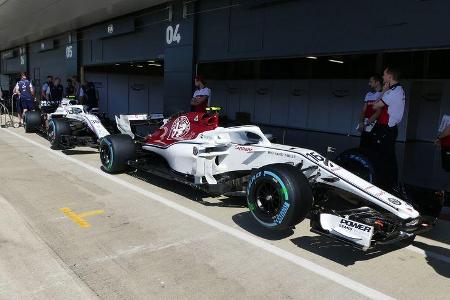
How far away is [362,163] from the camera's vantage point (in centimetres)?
535

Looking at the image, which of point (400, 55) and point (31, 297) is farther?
point (400, 55)

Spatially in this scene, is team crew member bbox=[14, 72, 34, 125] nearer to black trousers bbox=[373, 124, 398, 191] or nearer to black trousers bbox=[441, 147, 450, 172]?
black trousers bbox=[373, 124, 398, 191]

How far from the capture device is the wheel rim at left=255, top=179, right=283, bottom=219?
4.33m

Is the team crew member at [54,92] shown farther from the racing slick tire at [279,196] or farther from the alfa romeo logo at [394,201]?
the alfa romeo logo at [394,201]

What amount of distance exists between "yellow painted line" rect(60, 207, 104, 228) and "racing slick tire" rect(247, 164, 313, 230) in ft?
6.23

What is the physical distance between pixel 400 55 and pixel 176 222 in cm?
916

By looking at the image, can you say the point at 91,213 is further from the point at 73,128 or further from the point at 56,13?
the point at 56,13

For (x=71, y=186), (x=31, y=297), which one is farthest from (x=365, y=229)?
(x=71, y=186)

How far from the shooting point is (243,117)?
1622 centimetres

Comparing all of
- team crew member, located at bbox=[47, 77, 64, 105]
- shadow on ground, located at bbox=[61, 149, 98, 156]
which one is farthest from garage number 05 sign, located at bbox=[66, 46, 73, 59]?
shadow on ground, located at bbox=[61, 149, 98, 156]

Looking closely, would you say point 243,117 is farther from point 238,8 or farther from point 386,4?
point 386,4

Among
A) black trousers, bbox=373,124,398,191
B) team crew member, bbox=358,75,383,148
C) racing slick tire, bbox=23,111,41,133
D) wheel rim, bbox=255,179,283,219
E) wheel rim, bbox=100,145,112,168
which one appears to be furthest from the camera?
racing slick tire, bbox=23,111,41,133

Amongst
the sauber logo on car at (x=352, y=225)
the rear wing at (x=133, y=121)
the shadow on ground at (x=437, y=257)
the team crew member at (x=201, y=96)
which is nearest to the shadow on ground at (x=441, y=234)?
the shadow on ground at (x=437, y=257)

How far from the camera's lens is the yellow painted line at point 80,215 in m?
4.75
